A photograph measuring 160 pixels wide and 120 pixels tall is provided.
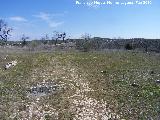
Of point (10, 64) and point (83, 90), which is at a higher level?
point (10, 64)

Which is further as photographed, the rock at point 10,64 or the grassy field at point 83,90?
the rock at point 10,64

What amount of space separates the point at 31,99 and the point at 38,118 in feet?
13.7

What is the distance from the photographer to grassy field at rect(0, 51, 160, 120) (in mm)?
28859

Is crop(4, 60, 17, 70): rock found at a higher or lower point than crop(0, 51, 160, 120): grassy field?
higher

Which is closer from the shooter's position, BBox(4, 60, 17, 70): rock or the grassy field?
the grassy field

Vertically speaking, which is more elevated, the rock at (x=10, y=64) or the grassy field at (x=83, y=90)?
the rock at (x=10, y=64)

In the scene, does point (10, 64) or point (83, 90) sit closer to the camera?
point (83, 90)

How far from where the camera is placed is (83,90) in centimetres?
3456

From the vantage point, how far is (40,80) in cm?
3797

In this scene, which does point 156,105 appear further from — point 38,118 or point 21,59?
point 21,59

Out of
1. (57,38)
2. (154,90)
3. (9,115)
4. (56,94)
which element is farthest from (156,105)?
(57,38)

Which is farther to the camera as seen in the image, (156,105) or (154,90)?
(154,90)

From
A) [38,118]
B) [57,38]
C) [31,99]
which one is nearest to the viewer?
[38,118]

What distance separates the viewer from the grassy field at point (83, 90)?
28859 millimetres
